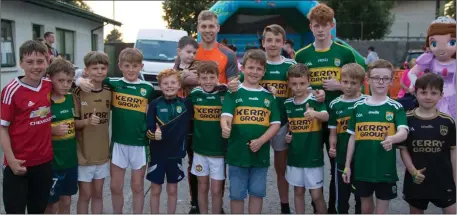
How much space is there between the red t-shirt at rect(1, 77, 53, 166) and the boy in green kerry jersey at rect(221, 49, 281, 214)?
150 cm

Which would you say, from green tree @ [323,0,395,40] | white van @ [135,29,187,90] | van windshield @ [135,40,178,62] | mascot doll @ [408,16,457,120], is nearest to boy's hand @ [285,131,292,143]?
mascot doll @ [408,16,457,120]

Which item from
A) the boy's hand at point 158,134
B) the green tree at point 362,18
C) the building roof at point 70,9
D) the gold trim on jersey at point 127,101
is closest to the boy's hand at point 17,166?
the gold trim on jersey at point 127,101

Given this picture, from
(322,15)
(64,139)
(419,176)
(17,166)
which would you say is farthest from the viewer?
(322,15)

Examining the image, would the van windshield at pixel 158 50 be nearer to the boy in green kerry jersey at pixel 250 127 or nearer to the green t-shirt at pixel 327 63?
the green t-shirt at pixel 327 63

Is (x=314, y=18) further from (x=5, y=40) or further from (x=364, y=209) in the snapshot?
(x=5, y=40)

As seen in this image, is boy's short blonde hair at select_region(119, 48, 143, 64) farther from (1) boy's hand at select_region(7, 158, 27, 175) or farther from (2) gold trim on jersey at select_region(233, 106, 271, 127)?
(1) boy's hand at select_region(7, 158, 27, 175)

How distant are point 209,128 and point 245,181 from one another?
0.60m

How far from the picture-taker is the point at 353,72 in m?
4.17

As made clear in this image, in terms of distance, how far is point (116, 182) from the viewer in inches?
169

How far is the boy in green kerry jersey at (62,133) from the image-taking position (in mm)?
3957

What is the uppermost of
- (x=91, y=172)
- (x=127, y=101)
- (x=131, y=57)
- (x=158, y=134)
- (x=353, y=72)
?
(x=131, y=57)

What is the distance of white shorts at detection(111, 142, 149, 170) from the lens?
4273 millimetres

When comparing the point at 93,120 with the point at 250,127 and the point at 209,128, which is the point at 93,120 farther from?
the point at 250,127

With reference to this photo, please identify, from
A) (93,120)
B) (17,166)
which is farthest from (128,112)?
(17,166)
